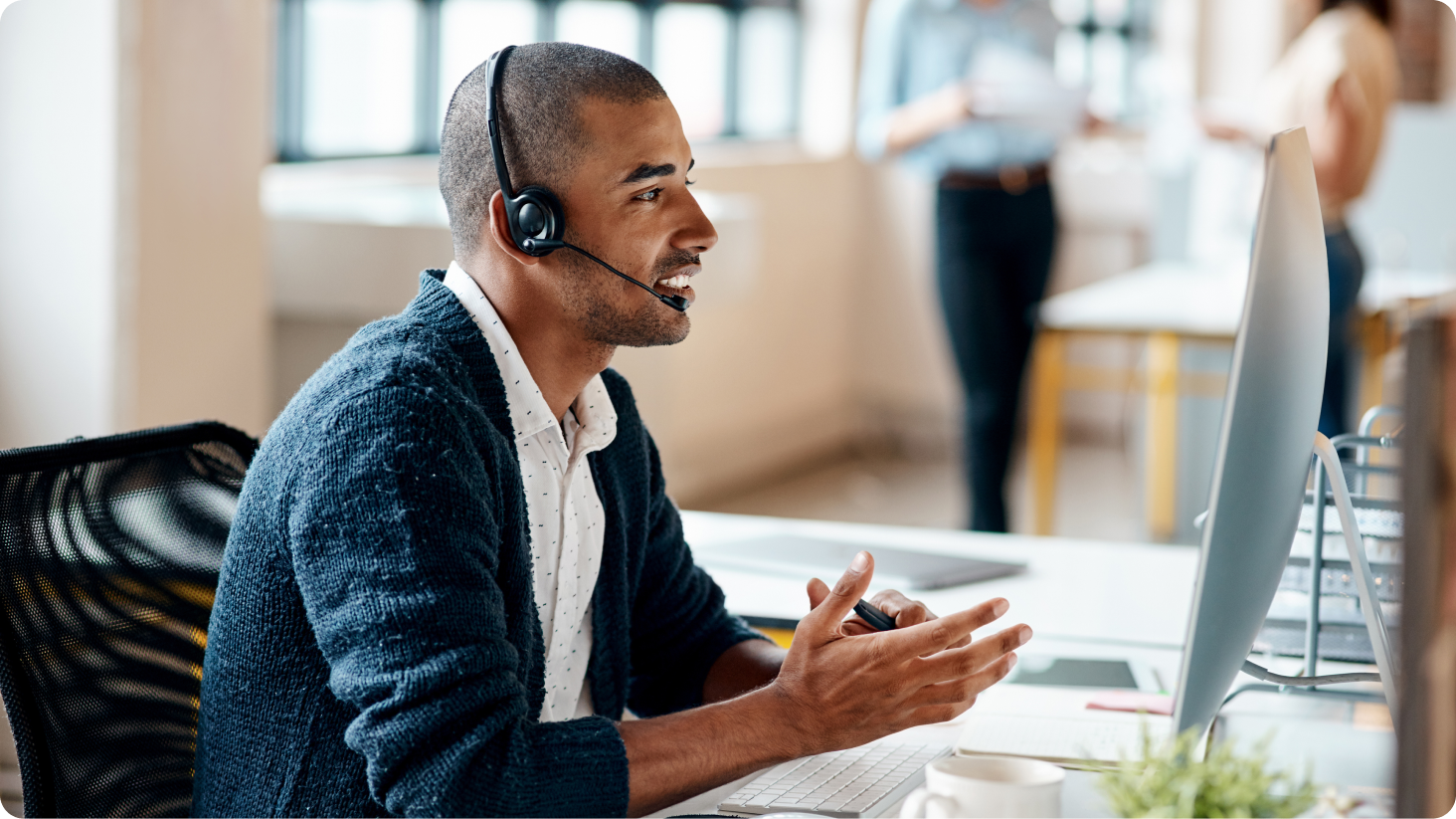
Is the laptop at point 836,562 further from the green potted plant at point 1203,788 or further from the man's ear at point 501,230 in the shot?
the green potted plant at point 1203,788

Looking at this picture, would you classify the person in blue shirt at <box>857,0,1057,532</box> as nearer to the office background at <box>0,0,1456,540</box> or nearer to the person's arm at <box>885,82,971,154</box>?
the person's arm at <box>885,82,971,154</box>

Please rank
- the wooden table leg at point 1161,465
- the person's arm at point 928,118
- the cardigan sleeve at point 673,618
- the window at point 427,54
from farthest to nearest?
1. the wooden table leg at point 1161,465
2. the window at point 427,54
3. the person's arm at point 928,118
4. the cardigan sleeve at point 673,618

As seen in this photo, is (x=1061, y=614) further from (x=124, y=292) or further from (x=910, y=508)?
(x=910, y=508)

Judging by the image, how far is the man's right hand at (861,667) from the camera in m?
1.05

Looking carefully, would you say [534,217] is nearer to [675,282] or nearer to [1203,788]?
[675,282]

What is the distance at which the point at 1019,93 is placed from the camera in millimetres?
3457

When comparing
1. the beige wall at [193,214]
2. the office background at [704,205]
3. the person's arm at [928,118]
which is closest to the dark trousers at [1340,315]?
the office background at [704,205]

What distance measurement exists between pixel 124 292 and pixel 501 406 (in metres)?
1.80

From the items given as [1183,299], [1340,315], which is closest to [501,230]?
[1340,315]

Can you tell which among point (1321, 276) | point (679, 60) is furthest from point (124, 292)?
point (679, 60)

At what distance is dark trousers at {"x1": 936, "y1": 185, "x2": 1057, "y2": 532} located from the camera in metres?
3.41

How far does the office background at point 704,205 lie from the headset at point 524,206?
0.38 metres

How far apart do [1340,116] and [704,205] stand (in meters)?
1.33

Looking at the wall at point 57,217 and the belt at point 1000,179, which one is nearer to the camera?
the wall at point 57,217
